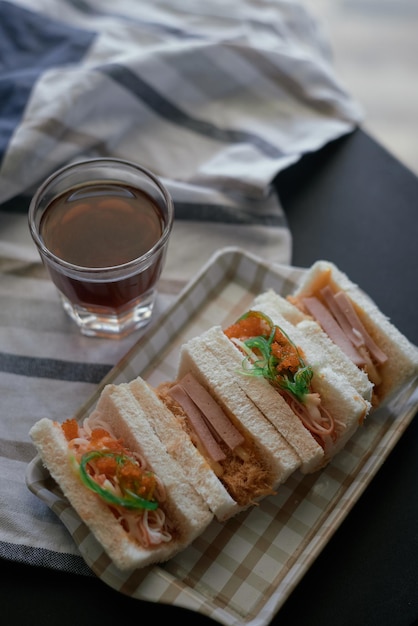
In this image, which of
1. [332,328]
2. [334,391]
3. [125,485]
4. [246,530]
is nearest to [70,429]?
[125,485]

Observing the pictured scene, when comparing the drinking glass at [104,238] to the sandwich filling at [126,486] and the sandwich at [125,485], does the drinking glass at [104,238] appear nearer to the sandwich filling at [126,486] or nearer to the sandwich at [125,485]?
the sandwich at [125,485]

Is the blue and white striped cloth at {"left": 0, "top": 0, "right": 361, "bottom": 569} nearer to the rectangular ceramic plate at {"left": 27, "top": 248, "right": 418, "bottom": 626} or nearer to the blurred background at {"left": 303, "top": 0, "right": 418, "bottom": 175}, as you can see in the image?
the rectangular ceramic plate at {"left": 27, "top": 248, "right": 418, "bottom": 626}

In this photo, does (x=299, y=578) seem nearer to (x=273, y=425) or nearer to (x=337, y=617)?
(x=337, y=617)

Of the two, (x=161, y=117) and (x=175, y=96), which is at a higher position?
(x=175, y=96)

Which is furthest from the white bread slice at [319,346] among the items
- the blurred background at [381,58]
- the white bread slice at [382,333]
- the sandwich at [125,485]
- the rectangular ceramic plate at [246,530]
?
the blurred background at [381,58]

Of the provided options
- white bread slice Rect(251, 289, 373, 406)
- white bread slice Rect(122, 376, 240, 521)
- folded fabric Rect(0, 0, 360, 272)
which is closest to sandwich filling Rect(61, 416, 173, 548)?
white bread slice Rect(122, 376, 240, 521)

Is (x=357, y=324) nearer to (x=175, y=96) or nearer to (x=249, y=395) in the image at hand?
(x=249, y=395)
